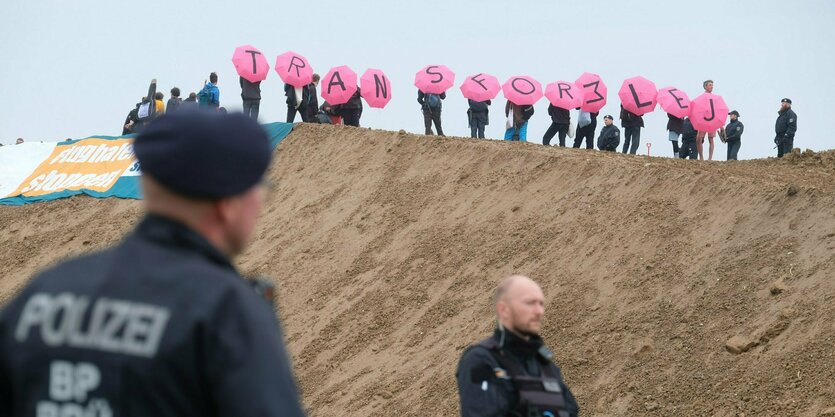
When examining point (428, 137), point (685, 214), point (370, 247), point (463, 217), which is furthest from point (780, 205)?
point (428, 137)

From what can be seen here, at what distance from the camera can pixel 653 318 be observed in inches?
567

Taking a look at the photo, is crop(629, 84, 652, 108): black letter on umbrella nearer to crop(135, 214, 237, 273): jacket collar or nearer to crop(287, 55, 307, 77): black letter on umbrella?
crop(287, 55, 307, 77): black letter on umbrella

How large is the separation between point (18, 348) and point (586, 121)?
20.3 meters

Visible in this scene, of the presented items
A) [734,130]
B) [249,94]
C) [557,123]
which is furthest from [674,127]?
[249,94]

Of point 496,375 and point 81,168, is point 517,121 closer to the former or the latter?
point 81,168

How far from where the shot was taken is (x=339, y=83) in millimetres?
24703

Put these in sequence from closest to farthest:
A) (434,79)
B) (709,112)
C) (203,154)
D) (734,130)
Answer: (203,154)
(709,112)
(734,130)
(434,79)

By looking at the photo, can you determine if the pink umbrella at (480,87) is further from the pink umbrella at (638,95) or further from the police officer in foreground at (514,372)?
the police officer in foreground at (514,372)

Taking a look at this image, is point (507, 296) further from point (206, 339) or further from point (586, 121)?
point (586, 121)

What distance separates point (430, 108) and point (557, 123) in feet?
9.32

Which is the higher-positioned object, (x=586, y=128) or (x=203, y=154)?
(x=203, y=154)

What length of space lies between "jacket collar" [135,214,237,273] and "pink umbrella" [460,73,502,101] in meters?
20.8

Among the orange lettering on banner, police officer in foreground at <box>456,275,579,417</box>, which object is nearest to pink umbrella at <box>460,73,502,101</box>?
the orange lettering on banner

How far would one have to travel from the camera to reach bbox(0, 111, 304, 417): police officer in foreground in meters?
2.48
